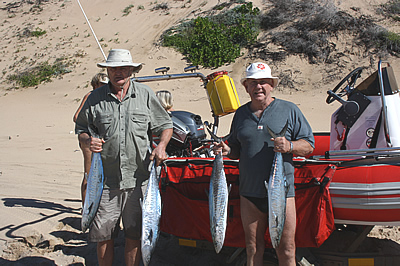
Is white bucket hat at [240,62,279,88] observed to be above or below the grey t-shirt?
above

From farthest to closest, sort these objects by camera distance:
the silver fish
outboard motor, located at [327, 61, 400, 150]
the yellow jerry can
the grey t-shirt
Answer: the yellow jerry can, outboard motor, located at [327, 61, 400, 150], the grey t-shirt, the silver fish

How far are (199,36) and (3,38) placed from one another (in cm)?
1894

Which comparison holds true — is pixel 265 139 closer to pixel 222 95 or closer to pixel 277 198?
pixel 277 198

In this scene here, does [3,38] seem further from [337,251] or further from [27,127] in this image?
[337,251]

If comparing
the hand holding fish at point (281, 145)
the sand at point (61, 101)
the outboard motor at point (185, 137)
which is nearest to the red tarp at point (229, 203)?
the hand holding fish at point (281, 145)

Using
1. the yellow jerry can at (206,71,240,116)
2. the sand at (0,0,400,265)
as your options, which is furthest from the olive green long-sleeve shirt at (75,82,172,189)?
the yellow jerry can at (206,71,240,116)

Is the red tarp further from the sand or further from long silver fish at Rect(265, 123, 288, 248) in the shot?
the sand

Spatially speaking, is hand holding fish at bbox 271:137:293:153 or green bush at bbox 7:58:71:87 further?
green bush at bbox 7:58:71:87

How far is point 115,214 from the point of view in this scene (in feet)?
10.7

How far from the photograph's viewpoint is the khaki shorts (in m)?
3.23

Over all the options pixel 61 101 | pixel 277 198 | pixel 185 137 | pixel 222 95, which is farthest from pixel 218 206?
pixel 61 101

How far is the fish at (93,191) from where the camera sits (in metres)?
2.97

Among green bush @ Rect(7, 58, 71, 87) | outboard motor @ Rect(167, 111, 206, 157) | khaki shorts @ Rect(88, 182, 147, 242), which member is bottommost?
green bush @ Rect(7, 58, 71, 87)

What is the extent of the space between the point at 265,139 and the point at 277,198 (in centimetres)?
49
